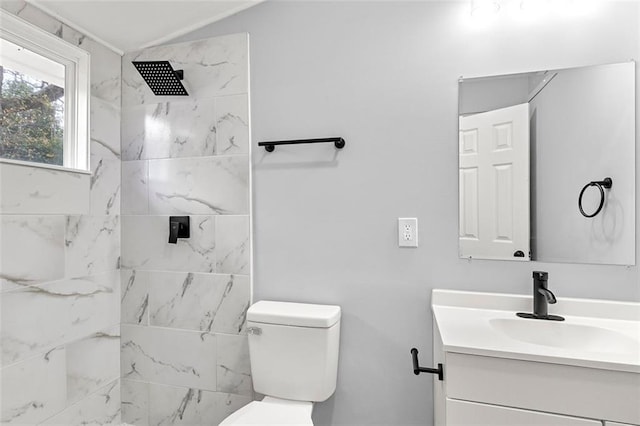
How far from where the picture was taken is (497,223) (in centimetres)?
143

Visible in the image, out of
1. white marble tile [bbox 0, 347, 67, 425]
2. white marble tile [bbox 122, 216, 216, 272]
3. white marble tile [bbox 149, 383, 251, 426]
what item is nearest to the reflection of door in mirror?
white marble tile [bbox 122, 216, 216, 272]

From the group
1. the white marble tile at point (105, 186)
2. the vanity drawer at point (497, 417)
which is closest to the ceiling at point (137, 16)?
the white marble tile at point (105, 186)

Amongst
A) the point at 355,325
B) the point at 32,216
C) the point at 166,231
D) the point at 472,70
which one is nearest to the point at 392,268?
the point at 355,325

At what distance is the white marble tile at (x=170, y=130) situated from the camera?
1.76 m

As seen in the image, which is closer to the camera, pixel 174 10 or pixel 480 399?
pixel 480 399

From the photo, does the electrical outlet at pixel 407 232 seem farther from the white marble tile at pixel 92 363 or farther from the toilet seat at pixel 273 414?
the white marble tile at pixel 92 363

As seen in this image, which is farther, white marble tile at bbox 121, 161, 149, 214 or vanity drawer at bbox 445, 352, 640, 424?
white marble tile at bbox 121, 161, 149, 214

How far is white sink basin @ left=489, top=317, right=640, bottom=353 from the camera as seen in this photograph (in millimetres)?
1184

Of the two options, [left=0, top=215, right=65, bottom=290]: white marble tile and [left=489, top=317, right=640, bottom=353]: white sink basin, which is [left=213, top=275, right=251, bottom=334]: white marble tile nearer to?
[left=0, top=215, right=65, bottom=290]: white marble tile

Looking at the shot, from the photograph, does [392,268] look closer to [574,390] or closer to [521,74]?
[574,390]

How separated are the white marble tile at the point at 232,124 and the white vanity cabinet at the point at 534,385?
1226 mm

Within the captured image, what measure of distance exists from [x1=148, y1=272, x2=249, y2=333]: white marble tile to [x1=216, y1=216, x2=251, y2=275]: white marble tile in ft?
0.17

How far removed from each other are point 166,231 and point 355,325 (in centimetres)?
106

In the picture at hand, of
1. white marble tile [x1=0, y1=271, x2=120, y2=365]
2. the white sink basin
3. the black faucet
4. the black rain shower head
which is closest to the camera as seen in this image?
the white sink basin
